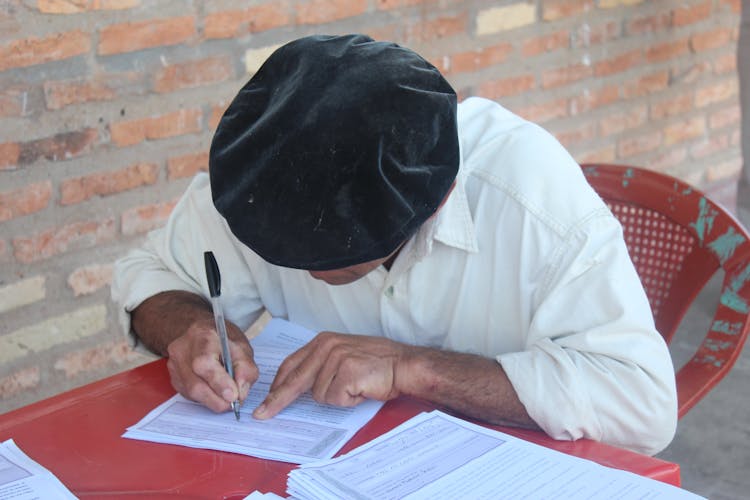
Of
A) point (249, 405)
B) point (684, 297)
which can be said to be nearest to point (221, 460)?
point (249, 405)

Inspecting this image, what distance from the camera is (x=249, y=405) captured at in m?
1.61

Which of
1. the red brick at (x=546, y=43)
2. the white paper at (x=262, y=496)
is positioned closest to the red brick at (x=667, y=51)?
the red brick at (x=546, y=43)

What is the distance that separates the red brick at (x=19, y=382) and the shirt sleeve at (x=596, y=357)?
5.24ft

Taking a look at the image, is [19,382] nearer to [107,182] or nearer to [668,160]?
[107,182]

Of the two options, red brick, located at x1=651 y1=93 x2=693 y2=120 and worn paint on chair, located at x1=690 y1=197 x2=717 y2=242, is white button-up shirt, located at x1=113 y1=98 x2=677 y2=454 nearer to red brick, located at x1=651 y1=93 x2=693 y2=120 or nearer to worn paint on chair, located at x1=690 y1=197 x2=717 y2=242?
worn paint on chair, located at x1=690 y1=197 x2=717 y2=242

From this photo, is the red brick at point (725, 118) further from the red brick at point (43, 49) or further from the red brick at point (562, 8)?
the red brick at point (43, 49)

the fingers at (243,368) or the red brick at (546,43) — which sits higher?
the red brick at (546,43)

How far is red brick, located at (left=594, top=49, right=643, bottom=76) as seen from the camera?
13.6ft

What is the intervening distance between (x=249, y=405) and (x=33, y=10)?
1.37m

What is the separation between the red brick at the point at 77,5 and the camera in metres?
2.50

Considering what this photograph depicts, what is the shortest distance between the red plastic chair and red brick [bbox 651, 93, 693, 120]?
2.36 metres

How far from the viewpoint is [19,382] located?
2697 millimetres

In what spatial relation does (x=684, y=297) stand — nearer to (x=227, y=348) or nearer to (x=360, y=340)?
(x=360, y=340)

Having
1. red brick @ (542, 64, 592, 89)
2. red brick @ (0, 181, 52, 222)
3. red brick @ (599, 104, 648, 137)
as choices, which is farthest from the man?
red brick @ (599, 104, 648, 137)
